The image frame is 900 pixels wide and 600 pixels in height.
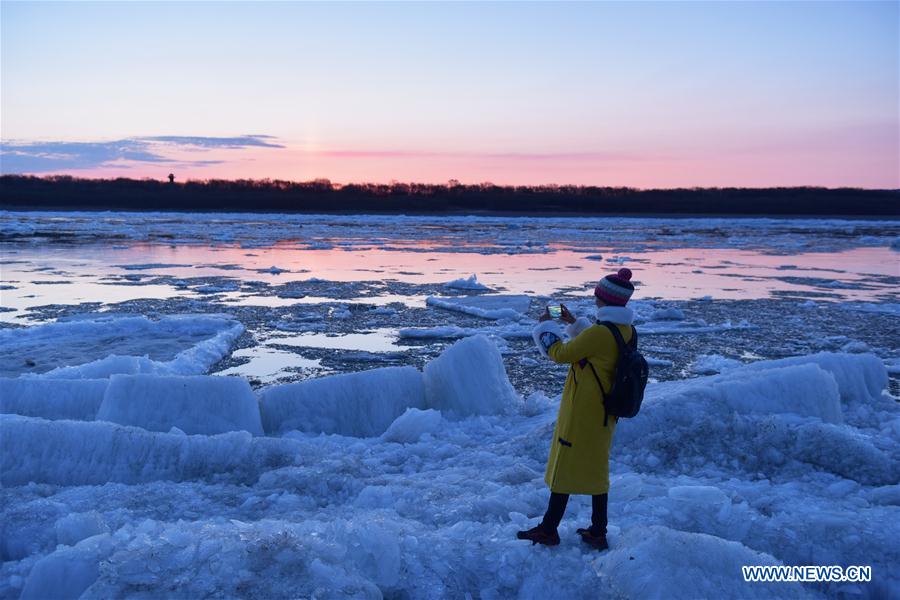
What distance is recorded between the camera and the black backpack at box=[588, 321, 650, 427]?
3207mm

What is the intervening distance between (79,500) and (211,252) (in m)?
18.7

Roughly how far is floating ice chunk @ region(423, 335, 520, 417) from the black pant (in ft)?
7.99

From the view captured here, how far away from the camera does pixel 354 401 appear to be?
5.73 meters

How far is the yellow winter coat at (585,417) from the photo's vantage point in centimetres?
328

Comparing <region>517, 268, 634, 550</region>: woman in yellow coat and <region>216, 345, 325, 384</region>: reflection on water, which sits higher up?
<region>517, 268, 634, 550</region>: woman in yellow coat

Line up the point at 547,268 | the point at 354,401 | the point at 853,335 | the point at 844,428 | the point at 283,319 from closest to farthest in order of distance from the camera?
the point at 844,428 < the point at 354,401 < the point at 853,335 < the point at 283,319 < the point at 547,268

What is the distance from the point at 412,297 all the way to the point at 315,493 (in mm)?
8200

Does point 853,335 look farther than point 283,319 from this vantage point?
No

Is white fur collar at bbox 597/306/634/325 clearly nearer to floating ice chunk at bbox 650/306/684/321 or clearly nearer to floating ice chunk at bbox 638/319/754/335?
floating ice chunk at bbox 638/319/754/335

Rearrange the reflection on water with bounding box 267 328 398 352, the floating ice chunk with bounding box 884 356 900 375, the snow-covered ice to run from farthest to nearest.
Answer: the reflection on water with bounding box 267 328 398 352, the floating ice chunk with bounding box 884 356 900 375, the snow-covered ice

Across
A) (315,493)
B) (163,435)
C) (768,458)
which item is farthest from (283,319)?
(768,458)

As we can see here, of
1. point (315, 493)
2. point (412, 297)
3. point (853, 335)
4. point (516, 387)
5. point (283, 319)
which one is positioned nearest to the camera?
point (315, 493)

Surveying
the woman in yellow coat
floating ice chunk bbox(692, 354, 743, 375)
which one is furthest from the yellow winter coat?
floating ice chunk bbox(692, 354, 743, 375)

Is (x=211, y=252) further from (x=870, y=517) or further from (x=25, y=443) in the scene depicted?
(x=870, y=517)
